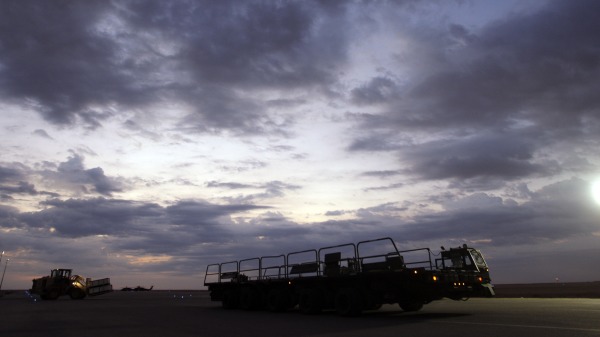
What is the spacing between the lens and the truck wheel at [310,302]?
17766 millimetres

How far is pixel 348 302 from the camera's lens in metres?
16.1

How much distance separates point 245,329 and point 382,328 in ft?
12.9

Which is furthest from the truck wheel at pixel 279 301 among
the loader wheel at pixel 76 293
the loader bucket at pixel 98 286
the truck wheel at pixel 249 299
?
the loader bucket at pixel 98 286

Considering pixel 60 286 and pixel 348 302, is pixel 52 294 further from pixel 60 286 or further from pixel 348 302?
pixel 348 302

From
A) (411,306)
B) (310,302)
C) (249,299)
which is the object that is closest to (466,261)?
(411,306)

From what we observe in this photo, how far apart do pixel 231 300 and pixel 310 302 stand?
7147 millimetres

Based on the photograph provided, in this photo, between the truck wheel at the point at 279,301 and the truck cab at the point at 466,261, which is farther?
the truck wheel at the point at 279,301

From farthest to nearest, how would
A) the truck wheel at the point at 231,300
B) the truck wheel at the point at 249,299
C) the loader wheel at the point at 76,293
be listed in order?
the loader wheel at the point at 76,293 < the truck wheel at the point at 231,300 < the truck wheel at the point at 249,299

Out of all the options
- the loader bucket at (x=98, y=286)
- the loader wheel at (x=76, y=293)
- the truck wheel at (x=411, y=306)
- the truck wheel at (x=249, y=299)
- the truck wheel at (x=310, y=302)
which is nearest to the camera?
the truck wheel at (x=310, y=302)

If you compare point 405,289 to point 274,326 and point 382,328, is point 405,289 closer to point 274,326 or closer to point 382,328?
point 382,328

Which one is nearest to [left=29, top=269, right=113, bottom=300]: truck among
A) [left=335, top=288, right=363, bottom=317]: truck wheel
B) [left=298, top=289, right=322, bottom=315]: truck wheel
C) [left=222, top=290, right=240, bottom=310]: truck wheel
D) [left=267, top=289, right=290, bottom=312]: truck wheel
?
[left=222, top=290, right=240, bottom=310]: truck wheel

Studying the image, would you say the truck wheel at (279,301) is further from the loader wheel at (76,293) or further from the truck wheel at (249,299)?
the loader wheel at (76,293)

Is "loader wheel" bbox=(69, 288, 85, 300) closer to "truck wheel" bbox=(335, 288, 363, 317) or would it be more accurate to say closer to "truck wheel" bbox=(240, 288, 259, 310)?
"truck wheel" bbox=(240, 288, 259, 310)

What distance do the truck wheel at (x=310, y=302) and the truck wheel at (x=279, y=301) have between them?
161 cm
